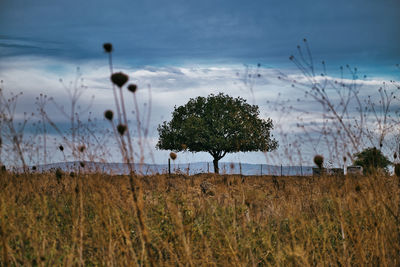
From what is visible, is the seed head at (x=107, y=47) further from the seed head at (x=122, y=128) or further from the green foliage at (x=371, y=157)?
the green foliage at (x=371, y=157)

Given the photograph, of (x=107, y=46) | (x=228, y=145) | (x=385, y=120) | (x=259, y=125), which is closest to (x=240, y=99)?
(x=259, y=125)

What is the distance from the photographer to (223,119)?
108 ft

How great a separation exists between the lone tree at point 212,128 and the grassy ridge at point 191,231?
24.9 metres

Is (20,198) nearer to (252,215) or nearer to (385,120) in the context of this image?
(252,215)

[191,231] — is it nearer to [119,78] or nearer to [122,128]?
[122,128]

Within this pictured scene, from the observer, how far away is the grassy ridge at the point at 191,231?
339 cm

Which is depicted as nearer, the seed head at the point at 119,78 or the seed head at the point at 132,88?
the seed head at the point at 119,78

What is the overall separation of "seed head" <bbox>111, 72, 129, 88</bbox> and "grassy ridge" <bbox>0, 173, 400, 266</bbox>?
1.33 meters

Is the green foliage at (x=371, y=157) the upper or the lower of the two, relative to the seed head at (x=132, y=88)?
lower

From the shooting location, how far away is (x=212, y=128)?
1287 inches

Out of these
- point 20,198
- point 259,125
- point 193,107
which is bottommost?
point 20,198

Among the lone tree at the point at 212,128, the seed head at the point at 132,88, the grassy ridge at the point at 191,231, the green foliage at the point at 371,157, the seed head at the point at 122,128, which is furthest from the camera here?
the lone tree at the point at 212,128

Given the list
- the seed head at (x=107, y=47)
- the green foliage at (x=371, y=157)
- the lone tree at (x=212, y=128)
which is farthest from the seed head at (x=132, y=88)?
the lone tree at (x=212, y=128)

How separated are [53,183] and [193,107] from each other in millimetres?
26632
